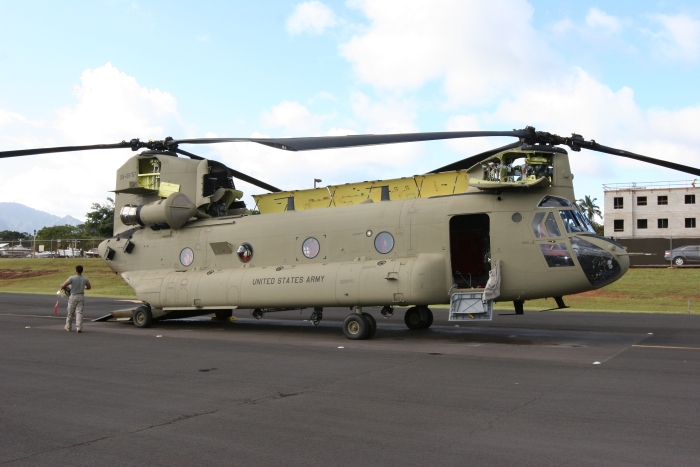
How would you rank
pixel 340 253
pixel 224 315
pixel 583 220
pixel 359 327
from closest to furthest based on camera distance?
pixel 583 220
pixel 359 327
pixel 340 253
pixel 224 315

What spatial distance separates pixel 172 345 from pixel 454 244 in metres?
7.63

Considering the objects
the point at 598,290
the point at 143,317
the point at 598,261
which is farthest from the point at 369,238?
the point at 598,290

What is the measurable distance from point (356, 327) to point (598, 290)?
935 inches

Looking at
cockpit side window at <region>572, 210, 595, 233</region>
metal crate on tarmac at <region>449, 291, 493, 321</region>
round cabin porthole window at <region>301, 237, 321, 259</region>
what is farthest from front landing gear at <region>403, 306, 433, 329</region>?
cockpit side window at <region>572, 210, 595, 233</region>

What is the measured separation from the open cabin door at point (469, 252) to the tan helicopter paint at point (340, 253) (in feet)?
2.53

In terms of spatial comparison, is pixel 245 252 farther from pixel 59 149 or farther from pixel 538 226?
pixel 538 226

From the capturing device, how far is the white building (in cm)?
6794

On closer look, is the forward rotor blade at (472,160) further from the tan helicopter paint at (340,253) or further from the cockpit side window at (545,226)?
the cockpit side window at (545,226)

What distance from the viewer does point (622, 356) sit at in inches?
472

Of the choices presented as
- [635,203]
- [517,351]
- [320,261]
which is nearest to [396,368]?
[517,351]

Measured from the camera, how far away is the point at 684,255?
41.2m

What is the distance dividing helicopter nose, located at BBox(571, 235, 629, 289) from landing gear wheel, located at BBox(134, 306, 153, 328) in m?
13.1

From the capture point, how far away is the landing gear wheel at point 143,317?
19.1 metres

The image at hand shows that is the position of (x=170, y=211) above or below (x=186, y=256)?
above
